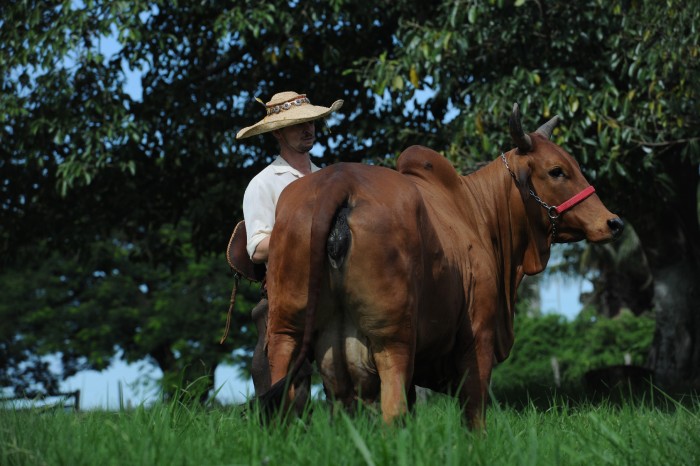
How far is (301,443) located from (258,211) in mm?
1732

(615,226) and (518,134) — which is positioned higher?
(518,134)

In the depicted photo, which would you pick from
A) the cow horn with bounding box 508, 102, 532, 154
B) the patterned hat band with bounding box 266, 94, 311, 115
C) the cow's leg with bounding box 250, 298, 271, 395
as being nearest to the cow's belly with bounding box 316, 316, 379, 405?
the cow's leg with bounding box 250, 298, 271, 395

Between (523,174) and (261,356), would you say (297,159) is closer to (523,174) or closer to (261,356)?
(261,356)

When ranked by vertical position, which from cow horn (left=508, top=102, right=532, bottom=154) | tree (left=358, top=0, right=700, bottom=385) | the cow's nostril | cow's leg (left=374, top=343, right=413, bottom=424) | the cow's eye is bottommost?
cow's leg (left=374, top=343, right=413, bottom=424)

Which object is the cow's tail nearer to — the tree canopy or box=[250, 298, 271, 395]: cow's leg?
box=[250, 298, 271, 395]: cow's leg

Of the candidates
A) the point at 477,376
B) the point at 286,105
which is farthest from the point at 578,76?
the point at 477,376

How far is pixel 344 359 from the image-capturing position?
489 cm

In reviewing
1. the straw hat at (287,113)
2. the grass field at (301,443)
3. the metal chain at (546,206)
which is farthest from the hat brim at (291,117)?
the grass field at (301,443)

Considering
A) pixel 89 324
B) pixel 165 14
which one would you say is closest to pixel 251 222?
pixel 165 14

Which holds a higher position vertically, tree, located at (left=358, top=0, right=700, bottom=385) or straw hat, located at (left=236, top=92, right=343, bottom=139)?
tree, located at (left=358, top=0, right=700, bottom=385)

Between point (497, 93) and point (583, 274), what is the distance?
29.2m

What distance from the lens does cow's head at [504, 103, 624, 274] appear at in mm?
6488

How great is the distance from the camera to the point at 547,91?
36.4 feet

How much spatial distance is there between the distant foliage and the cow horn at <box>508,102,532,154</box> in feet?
72.3
